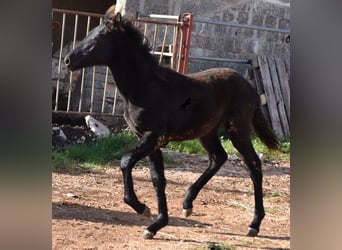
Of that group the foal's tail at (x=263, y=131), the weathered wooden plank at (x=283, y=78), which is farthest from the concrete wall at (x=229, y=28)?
Result: the foal's tail at (x=263, y=131)

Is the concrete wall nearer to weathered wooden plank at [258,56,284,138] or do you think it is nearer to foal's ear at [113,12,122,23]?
weathered wooden plank at [258,56,284,138]

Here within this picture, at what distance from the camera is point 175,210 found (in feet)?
16.0

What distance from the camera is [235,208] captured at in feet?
16.9

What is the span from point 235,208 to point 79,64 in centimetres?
218

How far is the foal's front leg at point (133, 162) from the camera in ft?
12.2

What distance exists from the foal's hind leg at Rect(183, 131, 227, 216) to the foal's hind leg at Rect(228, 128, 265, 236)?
13cm

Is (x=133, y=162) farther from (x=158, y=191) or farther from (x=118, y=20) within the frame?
(x=118, y=20)

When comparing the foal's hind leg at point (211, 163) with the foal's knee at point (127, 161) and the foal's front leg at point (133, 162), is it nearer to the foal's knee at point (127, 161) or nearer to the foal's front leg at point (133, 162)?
the foal's front leg at point (133, 162)

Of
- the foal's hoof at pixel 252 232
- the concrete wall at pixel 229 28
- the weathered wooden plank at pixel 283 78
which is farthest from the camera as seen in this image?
the weathered wooden plank at pixel 283 78

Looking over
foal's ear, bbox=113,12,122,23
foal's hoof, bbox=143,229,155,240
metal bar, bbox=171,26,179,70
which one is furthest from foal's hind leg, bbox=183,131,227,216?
metal bar, bbox=171,26,179,70

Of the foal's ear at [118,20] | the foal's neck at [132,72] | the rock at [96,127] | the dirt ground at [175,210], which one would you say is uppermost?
the foal's ear at [118,20]

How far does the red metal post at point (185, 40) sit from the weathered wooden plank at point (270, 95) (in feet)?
4.68
